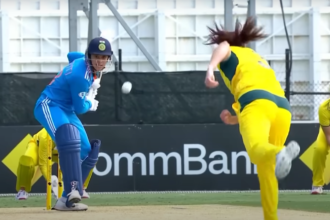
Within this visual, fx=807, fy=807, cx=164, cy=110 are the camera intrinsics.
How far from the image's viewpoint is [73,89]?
24.9 ft

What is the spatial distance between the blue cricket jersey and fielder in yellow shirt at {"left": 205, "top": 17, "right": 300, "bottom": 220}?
1.62 meters

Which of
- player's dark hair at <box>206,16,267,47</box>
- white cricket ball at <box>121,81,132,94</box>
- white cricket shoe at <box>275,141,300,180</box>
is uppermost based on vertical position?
player's dark hair at <box>206,16,267,47</box>

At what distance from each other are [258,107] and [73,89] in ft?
7.39

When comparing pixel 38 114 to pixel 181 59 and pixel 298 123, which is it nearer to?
pixel 298 123

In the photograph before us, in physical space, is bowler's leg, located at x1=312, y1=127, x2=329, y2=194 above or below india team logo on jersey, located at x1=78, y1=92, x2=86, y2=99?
below

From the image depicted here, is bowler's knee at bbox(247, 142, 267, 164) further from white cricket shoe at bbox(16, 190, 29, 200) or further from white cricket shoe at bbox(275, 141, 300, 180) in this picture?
white cricket shoe at bbox(16, 190, 29, 200)

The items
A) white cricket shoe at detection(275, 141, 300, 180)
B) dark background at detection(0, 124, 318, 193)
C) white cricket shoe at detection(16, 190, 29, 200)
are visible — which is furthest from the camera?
dark background at detection(0, 124, 318, 193)

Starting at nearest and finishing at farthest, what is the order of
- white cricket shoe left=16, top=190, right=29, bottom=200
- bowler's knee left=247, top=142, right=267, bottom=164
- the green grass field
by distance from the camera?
1. bowler's knee left=247, top=142, right=267, bottom=164
2. the green grass field
3. white cricket shoe left=16, top=190, right=29, bottom=200

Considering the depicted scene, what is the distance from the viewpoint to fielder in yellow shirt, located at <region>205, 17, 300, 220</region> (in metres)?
5.80

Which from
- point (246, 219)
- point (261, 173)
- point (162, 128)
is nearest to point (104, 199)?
point (162, 128)

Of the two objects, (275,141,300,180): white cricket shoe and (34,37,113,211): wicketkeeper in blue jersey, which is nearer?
(275,141,300,180): white cricket shoe

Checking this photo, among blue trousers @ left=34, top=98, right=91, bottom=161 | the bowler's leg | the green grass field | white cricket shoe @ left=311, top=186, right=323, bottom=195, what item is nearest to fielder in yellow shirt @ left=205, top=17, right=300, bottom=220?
blue trousers @ left=34, top=98, right=91, bottom=161

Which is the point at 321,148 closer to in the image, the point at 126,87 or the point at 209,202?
the point at 209,202

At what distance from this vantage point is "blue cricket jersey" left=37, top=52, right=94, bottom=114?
7586 mm
